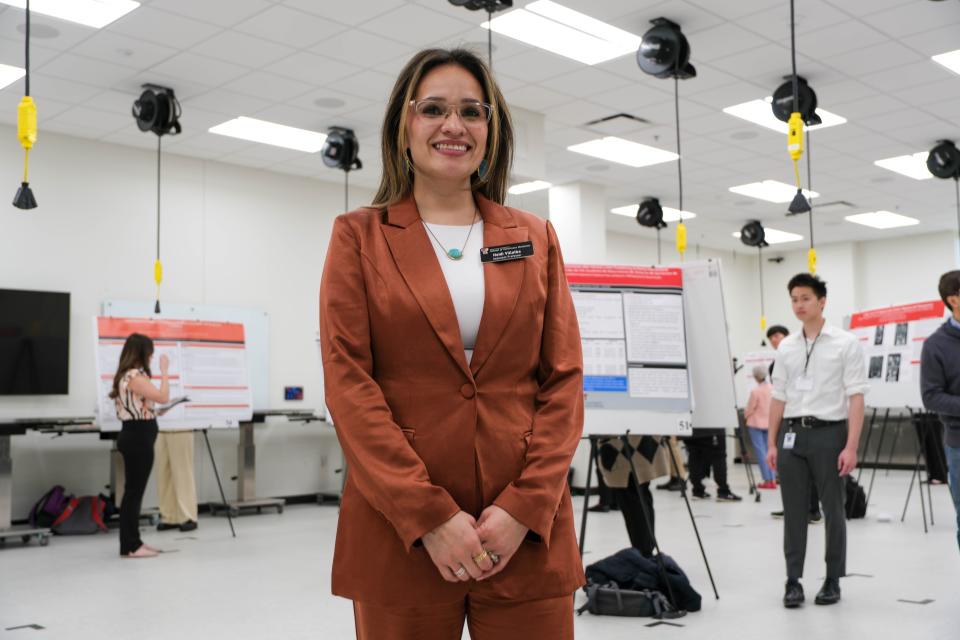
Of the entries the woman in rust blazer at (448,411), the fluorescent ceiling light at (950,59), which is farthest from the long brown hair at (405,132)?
the fluorescent ceiling light at (950,59)

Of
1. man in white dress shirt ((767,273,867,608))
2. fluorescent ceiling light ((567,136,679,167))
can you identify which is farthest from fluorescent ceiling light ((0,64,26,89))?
man in white dress shirt ((767,273,867,608))

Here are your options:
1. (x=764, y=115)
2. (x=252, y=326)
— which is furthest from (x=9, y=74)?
(x=764, y=115)

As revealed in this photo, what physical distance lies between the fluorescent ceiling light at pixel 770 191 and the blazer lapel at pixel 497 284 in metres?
10.4

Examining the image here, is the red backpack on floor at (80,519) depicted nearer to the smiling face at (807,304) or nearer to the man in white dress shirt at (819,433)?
the man in white dress shirt at (819,433)

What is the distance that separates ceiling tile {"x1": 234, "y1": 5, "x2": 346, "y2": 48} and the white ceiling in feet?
0.05

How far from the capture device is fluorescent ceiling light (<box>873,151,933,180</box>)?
10.4m

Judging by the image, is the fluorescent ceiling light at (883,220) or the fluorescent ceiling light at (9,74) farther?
the fluorescent ceiling light at (883,220)

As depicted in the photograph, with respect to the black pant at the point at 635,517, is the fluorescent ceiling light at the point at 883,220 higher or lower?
higher

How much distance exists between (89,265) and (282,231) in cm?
223

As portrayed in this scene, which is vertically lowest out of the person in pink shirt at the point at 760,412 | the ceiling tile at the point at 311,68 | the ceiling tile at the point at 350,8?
the person in pink shirt at the point at 760,412

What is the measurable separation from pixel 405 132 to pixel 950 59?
283 inches

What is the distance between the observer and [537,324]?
155cm

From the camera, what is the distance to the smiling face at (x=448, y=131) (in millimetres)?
1593

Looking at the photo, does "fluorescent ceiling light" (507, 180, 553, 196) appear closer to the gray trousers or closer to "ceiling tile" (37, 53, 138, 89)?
"ceiling tile" (37, 53, 138, 89)
